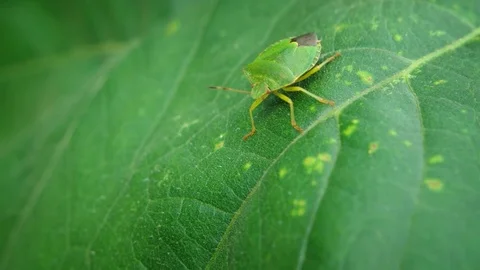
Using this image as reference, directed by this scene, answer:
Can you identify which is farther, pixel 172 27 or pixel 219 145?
pixel 172 27

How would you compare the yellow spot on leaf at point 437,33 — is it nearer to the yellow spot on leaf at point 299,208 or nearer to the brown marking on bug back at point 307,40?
the brown marking on bug back at point 307,40

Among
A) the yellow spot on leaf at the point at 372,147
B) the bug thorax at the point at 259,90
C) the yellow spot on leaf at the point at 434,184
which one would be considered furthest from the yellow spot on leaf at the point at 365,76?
the yellow spot on leaf at the point at 434,184

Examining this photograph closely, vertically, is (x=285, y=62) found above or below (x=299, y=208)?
above

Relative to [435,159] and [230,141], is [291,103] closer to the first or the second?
[230,141]

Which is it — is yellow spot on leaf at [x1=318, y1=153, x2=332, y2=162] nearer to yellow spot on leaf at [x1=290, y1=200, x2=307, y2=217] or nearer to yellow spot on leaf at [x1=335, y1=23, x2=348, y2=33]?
yellow spot on leaf at [x1=290, y1=200, x2=307, y2=217]

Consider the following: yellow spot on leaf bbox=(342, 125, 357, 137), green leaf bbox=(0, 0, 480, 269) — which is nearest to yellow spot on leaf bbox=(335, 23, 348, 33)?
green leaf bbox=(0, 0, 480, 269)

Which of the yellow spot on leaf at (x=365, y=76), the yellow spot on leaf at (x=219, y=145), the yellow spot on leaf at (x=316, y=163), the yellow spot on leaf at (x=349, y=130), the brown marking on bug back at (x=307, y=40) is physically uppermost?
the brown marking on bug back at (x=307, y=40)

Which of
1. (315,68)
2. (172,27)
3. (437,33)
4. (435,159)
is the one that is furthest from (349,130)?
(172,27)
